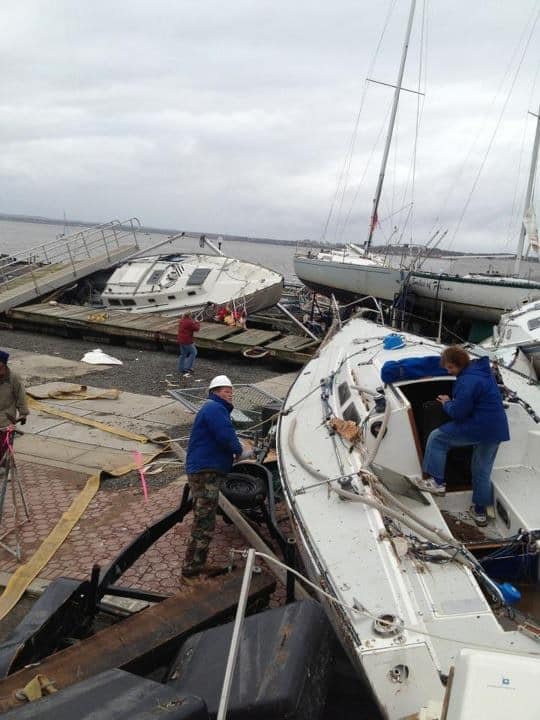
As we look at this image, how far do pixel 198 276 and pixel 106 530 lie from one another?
Answer: 15314 mm

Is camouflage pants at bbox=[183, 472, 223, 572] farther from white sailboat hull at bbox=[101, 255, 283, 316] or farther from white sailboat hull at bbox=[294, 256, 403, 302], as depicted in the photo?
white sailboat hull at bbox=[294, 256, 403, 302]

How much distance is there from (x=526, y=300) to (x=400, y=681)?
18572 millimetres

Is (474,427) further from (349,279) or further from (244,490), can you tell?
(349,279)

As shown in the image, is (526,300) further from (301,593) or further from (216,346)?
(301,593)

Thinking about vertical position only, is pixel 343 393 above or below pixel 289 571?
above

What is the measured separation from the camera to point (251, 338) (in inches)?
646

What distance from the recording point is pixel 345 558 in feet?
13.0

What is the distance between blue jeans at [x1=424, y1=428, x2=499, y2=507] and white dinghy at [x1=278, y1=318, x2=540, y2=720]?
0.55 feet

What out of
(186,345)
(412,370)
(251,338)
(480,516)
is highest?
(412,370)

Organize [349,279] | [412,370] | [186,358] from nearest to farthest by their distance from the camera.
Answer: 1. [412,370]
2. [186,358]
3. [349,279]

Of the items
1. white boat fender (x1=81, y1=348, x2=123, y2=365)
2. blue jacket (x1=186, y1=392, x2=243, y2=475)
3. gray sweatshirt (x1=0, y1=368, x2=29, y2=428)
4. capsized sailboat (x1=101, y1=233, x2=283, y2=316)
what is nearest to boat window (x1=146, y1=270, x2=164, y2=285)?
capsized sailboat (x1=101, y1=233, x2=283, y2=316)

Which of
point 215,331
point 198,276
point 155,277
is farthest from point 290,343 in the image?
point 155,277

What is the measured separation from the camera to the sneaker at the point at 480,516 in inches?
205

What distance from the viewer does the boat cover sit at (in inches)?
234
